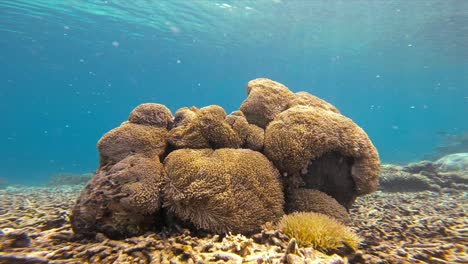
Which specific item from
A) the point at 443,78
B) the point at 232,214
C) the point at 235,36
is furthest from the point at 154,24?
the point at 443,78

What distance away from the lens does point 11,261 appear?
279 cm

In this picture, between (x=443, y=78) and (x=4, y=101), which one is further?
(x=4, y=101)

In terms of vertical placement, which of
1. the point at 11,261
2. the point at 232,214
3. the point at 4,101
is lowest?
the point at 11,261

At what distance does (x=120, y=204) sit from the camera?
147 inches

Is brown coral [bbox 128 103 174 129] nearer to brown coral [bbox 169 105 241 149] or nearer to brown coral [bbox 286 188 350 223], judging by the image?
brown coral [bbox 169 105 241 149]

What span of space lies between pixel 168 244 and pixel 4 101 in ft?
412

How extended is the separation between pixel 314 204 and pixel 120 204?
3.16 m

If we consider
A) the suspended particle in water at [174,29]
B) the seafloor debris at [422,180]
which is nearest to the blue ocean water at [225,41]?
the suspended particle in water at [174,29]

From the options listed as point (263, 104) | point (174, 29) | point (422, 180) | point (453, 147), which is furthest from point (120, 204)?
point (453, 147)

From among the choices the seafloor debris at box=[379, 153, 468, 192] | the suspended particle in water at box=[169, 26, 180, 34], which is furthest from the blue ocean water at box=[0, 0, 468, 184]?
the seafloor debris at box=[379, 153, 468, 192]

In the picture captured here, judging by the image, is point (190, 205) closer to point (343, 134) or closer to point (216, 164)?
point (216, 164)

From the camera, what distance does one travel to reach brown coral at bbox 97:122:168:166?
448cm

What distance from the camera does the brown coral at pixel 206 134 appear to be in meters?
4.77

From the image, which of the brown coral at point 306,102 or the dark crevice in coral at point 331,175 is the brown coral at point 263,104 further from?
the dark crevice in coral at point 331,175
